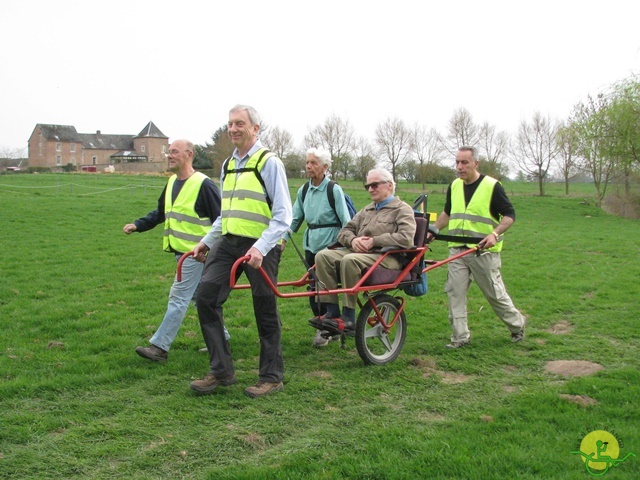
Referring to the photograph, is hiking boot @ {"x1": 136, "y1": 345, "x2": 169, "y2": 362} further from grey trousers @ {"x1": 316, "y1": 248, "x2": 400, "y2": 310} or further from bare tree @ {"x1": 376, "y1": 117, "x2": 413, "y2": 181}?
bare tree @ {"x1": 376, "y1": 117, "x2": 413, "y2": 181}

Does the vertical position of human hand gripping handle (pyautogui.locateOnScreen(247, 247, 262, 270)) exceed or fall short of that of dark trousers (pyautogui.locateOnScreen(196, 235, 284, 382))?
it exceeds it

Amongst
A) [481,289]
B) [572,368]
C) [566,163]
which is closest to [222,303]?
[481,289]

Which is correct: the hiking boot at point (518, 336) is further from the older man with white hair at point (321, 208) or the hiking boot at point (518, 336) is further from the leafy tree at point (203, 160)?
the leafy tree at point (203, 160)

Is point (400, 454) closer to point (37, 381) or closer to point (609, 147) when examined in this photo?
point (37, 381)

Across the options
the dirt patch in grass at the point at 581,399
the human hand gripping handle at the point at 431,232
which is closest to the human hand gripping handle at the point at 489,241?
the human hand gripping handle at the point at 431,232

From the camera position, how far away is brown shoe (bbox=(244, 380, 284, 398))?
5.12 m

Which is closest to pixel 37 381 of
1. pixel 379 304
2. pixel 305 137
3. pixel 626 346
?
pixel 379 304

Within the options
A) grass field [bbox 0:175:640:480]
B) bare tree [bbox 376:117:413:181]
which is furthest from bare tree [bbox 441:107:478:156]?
grass field [bbox 0:175:640:480]

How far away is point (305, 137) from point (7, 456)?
170ft

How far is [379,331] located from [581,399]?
1.97 metres

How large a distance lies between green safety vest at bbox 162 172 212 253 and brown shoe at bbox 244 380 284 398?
1.77m

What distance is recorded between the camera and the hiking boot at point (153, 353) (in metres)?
6.06

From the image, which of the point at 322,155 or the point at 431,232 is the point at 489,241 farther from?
the point at 322,155

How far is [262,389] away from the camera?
5.18m
